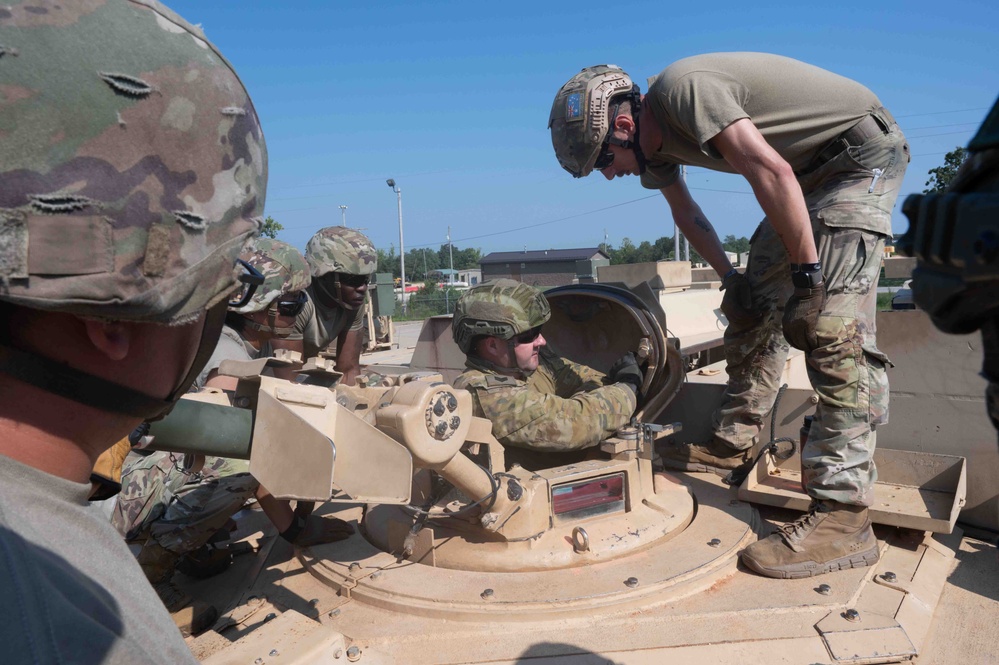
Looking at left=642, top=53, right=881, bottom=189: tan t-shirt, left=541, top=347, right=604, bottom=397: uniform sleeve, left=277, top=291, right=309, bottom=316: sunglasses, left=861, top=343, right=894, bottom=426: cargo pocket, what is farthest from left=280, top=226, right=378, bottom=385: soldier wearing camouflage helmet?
left=861, top=343, right=894, bottom=426: cargo pocket

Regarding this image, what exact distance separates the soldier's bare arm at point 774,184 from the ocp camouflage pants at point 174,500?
2.30 m

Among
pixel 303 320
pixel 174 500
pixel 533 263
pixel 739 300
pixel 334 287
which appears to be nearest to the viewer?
pixel 174 500

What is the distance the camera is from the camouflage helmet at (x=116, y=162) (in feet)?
2.73

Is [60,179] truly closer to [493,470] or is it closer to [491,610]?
[491,610]

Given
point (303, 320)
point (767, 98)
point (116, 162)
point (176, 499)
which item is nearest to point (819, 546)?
point (767, 98)

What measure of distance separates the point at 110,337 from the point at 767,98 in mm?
2738

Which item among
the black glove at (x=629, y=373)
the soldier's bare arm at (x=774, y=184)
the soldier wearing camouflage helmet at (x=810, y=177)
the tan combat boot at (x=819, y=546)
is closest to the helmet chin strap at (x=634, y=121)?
the soldier wearing camouflage helmet at (x=810, y=177)

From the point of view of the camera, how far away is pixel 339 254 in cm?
613

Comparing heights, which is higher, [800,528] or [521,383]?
[521,383]

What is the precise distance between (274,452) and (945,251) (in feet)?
5.31

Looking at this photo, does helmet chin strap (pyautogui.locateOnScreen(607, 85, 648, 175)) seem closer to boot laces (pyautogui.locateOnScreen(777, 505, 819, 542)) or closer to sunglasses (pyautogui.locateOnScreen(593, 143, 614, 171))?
sunglasses (pyautogui.locateOnScreen(593, 143, 614, 171))

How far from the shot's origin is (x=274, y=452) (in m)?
1.96

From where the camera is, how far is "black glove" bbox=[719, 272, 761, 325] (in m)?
3.63

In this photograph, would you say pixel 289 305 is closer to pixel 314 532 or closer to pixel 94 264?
pixel 314 532
